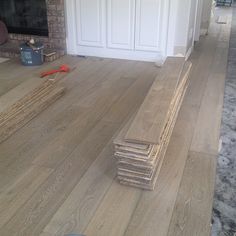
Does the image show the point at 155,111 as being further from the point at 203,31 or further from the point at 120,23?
the point at 203,31

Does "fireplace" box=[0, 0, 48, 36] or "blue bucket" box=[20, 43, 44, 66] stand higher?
"fireplace" box=[0, 0, 48, 36]

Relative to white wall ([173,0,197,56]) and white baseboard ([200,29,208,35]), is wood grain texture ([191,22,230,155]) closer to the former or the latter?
white wall ([173,0,197,56])

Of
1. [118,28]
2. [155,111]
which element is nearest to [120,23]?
[118,28]

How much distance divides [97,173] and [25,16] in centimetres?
343

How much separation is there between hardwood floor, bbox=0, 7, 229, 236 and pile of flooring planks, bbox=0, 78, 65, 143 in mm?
70

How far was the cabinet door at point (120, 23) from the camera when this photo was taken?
13.1 ft

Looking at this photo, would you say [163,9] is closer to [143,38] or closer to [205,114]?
[143,38]

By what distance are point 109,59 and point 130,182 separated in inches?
108

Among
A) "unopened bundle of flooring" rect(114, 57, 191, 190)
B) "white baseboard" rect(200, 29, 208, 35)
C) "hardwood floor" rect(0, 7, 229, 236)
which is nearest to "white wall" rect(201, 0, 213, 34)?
"white baseboard" rect(200, 29, 208, 35)

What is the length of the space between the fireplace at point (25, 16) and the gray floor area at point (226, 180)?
9.21ft

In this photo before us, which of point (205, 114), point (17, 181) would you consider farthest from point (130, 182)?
point (205, 114)

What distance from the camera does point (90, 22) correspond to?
167 inches

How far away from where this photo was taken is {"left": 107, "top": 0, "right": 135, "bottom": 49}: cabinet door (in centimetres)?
399

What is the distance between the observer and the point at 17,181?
1877 millimetres
